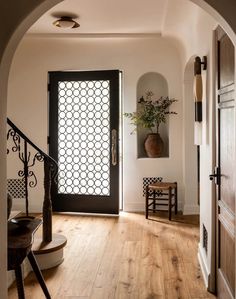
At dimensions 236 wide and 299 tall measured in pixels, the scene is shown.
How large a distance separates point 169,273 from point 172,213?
2286mm

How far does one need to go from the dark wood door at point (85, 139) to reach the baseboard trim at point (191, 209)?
1006 mm

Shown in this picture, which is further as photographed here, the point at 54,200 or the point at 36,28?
the point at 54,200

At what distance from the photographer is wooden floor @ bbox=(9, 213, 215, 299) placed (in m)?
3.08

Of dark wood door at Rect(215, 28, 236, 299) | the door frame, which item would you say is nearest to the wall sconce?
the door frame

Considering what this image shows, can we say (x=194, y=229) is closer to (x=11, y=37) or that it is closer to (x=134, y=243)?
(x=134, y=243)

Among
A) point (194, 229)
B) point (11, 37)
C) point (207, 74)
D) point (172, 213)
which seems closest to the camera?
point (11, 37)

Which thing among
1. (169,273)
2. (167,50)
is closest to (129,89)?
(167,50)

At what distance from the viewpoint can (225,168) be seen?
2.59 meters

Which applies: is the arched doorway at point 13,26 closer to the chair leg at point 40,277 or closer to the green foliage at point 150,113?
the chair leg at point 40,277

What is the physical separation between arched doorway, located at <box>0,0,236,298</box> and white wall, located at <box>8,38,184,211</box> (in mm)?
3855

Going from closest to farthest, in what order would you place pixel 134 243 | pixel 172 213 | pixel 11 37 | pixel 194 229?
pixel 11 37 < pixel 134 243 < pixel 194 229 < pixel 172 213

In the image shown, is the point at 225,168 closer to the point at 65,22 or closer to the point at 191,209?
the point at 65,22

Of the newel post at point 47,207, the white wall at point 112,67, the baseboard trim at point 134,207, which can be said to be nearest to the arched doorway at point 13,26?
the newel post at point 47,207

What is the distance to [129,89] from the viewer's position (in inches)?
229
